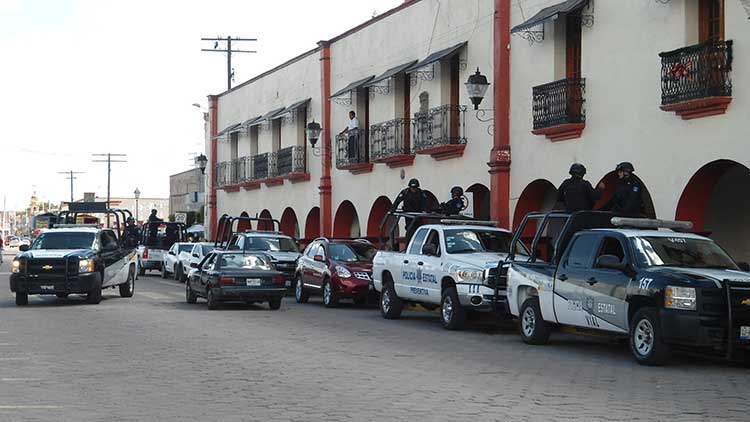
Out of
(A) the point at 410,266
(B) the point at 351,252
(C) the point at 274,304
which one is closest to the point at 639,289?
(A) the point at 410,266

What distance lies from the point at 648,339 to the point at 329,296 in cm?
1295

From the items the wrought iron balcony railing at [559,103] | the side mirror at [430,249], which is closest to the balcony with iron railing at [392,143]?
the wrought iron balcony railing at [559,103]

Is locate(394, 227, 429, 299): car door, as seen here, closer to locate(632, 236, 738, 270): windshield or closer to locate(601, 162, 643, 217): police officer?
locate(601, 162, 643, 217): police officer

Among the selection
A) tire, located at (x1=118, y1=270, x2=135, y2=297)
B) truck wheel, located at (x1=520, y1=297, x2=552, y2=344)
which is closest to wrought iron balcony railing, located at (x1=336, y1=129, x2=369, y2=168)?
tire, located at (x1=118, y1=270, x2=135, y2=297)

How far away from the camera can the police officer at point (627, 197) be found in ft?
58.8

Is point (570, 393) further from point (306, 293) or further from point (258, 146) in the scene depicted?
point (258, 146)

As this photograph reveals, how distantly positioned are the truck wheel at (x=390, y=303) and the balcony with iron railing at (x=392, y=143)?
871 cm

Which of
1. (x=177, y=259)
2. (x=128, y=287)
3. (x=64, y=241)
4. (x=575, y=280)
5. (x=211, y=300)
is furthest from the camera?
(x=177, y=259)

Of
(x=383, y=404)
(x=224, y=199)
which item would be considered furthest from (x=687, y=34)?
(x=224, y=199)

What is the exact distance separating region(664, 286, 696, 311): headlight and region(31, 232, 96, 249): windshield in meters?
16.8

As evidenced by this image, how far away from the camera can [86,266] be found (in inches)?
1016

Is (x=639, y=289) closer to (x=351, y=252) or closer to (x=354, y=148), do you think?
(x=351, y=252)

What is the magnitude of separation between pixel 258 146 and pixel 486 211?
1858cm

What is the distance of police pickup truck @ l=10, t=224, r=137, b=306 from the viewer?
83.5 ft
